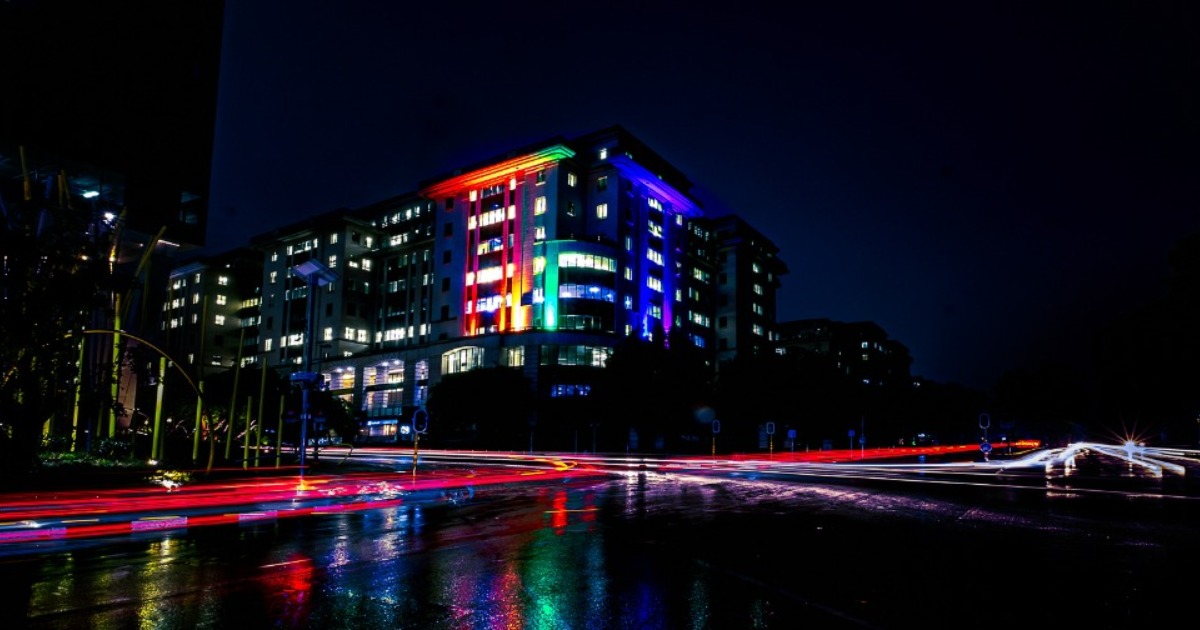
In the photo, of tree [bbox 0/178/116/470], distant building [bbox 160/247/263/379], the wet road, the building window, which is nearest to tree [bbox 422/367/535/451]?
the building window

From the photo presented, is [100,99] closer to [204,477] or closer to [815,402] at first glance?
[204,477]

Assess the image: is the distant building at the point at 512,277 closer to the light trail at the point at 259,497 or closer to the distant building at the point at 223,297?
the distant building at the point at 223,297

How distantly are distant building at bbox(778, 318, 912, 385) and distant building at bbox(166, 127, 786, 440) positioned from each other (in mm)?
45449

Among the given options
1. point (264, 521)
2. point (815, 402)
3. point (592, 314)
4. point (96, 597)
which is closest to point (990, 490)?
point (264, 521)

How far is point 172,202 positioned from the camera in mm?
40562

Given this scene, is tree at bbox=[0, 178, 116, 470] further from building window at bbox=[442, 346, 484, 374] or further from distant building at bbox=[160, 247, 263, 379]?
distant building at bbox=[160, 247, 263, 379]

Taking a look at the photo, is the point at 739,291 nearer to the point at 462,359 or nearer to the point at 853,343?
the point at 462,359

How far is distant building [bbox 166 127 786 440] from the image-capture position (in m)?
82.7

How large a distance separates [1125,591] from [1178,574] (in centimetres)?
163

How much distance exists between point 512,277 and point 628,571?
80119mm

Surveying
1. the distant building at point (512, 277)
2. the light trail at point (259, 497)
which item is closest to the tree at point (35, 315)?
the light trail at point (259, 497)

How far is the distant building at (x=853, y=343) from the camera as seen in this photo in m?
160

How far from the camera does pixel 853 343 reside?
17312 centimetres

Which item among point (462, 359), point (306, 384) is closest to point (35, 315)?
point (306, 384)
